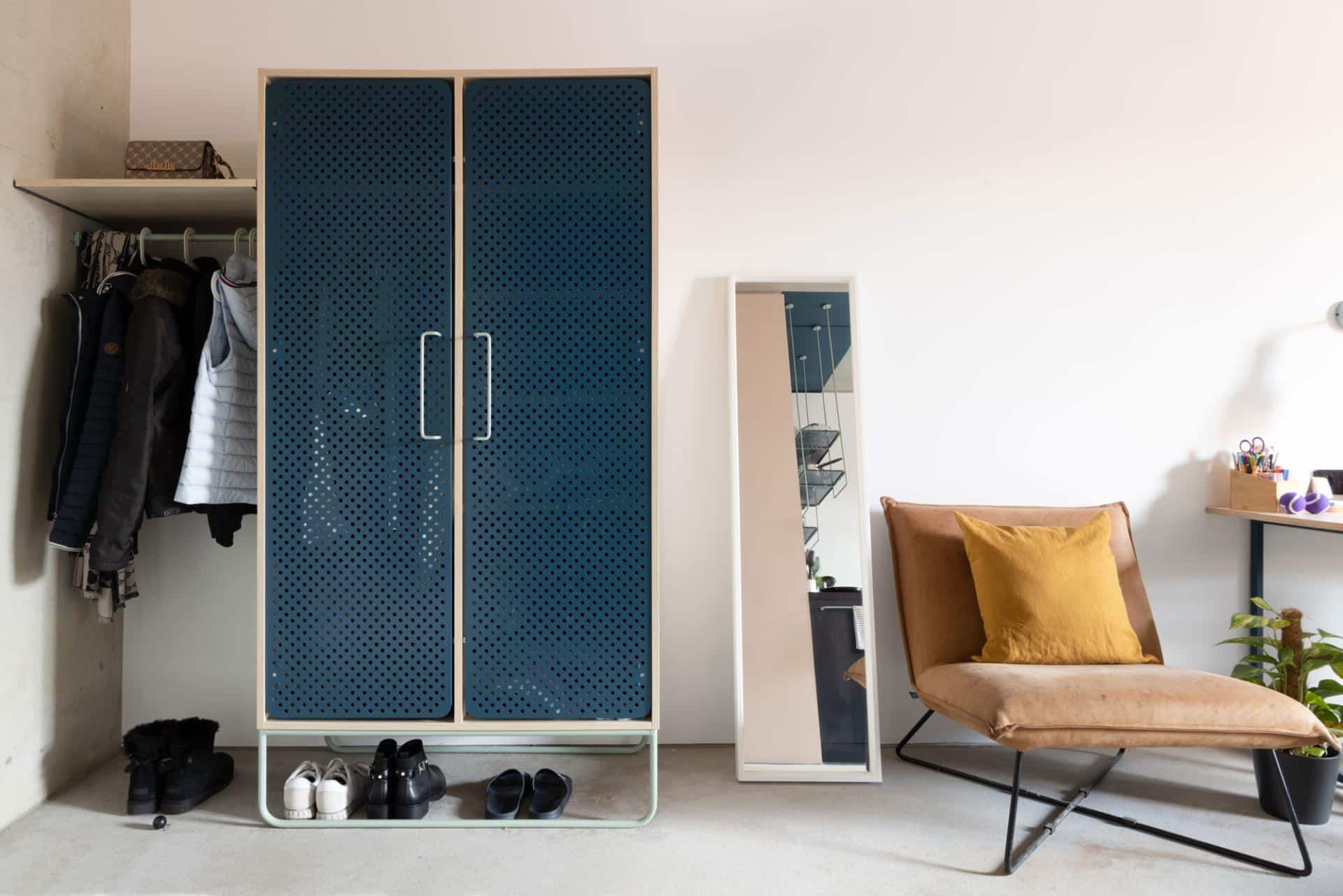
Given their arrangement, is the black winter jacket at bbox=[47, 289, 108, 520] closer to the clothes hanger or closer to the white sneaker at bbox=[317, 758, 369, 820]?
the clothes hanger

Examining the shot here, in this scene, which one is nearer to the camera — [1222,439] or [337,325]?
[337,325]

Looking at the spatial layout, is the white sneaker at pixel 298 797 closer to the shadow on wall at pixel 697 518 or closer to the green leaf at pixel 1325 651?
the shadow on wall at pixel 697 518

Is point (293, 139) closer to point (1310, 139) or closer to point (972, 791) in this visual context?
point (972, 791)

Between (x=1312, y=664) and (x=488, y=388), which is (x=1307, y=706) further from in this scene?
(x=488, y=388)

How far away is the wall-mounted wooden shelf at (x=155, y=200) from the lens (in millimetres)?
2158

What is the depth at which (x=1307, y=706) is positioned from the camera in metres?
Answer: 2.13

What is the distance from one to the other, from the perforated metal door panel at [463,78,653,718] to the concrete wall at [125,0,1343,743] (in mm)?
576

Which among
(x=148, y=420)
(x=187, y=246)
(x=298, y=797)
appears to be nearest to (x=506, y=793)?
(x=298, y=797)

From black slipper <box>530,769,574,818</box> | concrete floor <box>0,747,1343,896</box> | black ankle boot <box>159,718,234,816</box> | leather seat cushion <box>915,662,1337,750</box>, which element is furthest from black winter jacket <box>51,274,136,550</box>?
leather seat cushion <box>915,662,1337,750</box>

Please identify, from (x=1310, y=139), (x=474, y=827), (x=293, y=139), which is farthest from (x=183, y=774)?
(x=1310, y=139)

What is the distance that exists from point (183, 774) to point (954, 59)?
3.12 meters

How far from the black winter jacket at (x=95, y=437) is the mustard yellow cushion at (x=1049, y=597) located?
93.9 inches

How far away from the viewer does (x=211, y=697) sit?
8.56 ft

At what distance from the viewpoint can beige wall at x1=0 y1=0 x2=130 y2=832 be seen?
210cm
